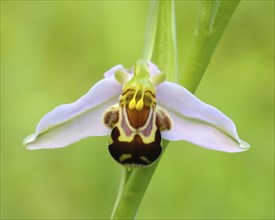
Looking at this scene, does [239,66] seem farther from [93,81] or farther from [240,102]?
[93,81]

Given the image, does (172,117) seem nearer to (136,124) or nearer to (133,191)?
(136,124)

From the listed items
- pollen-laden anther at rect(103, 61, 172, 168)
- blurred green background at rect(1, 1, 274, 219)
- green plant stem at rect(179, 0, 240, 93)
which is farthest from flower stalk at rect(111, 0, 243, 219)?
blurred green background at rect(1, 1, 274, 219)

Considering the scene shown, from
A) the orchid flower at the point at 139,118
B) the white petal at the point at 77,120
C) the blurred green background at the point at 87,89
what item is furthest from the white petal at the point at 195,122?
the blurred green background at the point at 87,89

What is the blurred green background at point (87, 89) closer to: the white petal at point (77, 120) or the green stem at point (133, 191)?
the green stem at point (133, 191)

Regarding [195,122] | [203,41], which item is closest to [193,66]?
[203,41]

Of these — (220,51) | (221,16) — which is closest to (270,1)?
(220,51)

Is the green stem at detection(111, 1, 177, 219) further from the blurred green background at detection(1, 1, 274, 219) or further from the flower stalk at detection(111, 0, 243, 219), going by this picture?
the blurred green background at detection(1, 1, 274, 219)
